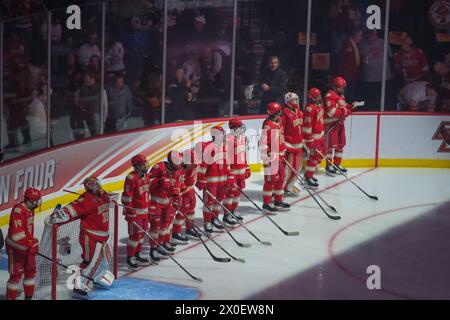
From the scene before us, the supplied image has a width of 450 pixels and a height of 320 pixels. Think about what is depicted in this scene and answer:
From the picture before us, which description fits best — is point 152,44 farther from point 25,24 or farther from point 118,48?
point 25,24

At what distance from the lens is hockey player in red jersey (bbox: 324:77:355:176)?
1362 cm

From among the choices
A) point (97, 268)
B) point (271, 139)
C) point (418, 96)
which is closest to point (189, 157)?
point (271, 139)

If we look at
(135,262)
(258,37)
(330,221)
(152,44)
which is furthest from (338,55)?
(135,262)

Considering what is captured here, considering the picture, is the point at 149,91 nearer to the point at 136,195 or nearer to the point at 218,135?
the point at 218,135

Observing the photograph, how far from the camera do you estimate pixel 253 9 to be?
14.6 metres

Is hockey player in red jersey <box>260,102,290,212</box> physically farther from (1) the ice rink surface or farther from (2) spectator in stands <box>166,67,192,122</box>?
(2) spectator in stands <box>166,67,192,122</box>

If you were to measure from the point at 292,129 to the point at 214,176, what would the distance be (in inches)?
65.0

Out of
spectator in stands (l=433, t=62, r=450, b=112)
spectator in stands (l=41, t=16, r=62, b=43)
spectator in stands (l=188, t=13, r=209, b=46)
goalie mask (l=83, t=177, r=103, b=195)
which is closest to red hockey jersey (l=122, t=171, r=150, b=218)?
goalie mask (l=83, t=177, r=103, b=195)

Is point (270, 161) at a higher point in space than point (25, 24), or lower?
lower

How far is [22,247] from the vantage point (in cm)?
890

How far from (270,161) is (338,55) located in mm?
3627

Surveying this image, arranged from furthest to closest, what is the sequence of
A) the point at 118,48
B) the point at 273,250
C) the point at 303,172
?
the point at 303,172 → the point at 118,48 → the point at 273,250

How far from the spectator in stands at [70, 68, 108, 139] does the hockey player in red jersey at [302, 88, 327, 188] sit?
235 cm

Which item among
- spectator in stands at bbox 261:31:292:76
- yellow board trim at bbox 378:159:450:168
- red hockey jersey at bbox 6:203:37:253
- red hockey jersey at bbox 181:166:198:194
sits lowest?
yellow board trim at bbox 378:159:450:168
